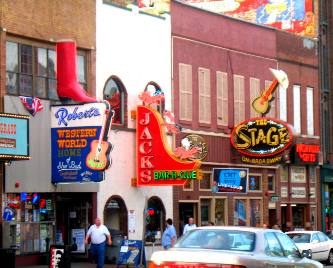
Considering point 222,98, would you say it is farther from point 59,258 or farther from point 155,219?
point 59,258

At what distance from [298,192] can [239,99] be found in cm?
694

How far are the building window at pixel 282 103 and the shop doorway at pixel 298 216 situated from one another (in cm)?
473

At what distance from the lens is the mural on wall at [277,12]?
50.5m

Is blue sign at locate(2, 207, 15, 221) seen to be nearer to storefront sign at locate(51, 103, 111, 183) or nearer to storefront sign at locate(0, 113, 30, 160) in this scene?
storefront sign at locate(51, 103, 111, 183)

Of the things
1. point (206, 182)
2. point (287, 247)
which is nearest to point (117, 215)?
point (206, 182)

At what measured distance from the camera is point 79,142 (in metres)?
30.7

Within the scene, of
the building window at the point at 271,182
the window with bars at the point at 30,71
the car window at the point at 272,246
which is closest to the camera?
the car window at the point at 272,246

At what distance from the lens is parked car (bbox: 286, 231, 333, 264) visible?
3531 cm

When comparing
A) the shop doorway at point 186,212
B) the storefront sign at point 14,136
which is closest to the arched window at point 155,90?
the shop doorway at point 186,212

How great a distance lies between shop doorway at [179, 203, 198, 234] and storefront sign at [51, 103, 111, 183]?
8673 mm

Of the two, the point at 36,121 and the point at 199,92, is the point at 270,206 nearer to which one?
the point at 199,92

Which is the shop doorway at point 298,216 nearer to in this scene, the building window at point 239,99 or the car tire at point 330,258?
the building window at point 239,99

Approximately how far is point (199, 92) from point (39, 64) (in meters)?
9.95

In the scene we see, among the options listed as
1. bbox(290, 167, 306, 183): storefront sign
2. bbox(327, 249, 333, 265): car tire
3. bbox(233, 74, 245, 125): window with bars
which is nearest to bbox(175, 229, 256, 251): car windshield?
bbox(327, 249, 333, 265): car tire
